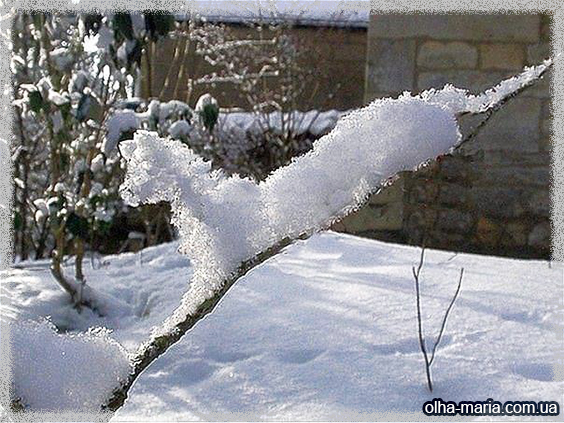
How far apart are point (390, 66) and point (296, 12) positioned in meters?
2.22

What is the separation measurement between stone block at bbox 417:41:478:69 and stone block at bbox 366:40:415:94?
6 centimetres

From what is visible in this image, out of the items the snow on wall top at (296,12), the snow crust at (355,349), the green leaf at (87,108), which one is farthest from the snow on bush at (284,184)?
the snow on wall top at (296,12)

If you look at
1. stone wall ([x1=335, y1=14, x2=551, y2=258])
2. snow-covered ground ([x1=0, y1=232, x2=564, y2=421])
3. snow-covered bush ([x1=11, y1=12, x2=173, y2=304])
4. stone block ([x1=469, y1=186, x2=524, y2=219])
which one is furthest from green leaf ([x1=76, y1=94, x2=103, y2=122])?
stone block ([x1=469, y1=186, x2=524, y2=219])

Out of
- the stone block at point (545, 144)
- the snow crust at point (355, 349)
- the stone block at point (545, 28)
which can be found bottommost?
the snow crust at point (355, 349)

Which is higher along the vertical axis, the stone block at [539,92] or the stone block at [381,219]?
the stone block at [539,92]

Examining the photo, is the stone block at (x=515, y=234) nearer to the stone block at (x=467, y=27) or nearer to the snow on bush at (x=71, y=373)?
the stone block at (x=467, y=27)

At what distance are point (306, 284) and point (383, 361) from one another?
629mm

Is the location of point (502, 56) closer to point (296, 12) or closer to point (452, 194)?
point (452, 194)

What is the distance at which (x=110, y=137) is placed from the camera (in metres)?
2.52

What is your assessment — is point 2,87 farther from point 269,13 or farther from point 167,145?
point 269,13

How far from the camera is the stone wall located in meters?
3.61

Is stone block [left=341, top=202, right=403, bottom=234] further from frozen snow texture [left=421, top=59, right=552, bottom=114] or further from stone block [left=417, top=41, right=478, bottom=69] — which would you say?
frozen snow texture [left=421, top=59, right=552, bottom=114]

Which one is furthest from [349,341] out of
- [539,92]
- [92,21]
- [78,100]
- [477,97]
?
[539,92]

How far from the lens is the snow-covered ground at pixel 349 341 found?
5.31 feet
